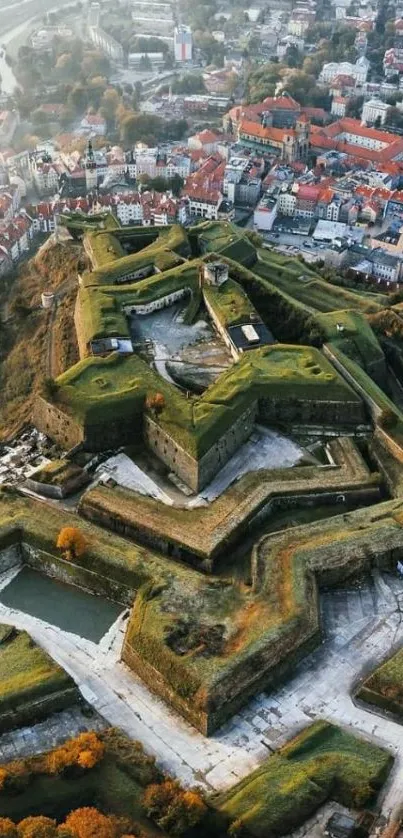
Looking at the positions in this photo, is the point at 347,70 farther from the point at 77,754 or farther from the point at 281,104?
the point at 77,754

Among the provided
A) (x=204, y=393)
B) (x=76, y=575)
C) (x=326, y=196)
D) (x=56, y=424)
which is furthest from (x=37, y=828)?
(x=326, y=196)

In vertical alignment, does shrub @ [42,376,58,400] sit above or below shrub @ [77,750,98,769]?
above

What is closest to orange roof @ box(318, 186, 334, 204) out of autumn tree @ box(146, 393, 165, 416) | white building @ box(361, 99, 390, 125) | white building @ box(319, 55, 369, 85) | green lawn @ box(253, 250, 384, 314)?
green lawn @ box(253, 250, 384, 314)

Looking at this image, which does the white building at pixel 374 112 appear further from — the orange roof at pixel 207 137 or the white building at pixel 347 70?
the orange roof at pixel 207 137

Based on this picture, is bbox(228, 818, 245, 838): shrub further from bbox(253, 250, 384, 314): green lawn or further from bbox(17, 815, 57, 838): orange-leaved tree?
bbox(253, 250, 384, 314): green lawn

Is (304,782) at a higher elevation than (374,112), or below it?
below

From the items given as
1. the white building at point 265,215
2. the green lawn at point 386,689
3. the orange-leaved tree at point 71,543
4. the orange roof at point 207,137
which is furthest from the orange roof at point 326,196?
the green lawn at point 386,689
